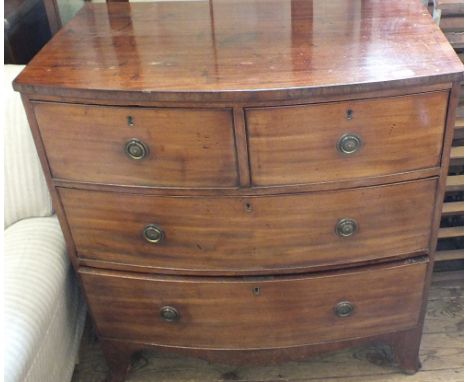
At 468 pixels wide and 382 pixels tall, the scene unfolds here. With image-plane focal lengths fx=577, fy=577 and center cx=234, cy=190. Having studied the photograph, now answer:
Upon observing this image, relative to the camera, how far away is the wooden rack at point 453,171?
1323mm

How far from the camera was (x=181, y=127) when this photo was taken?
1015mm

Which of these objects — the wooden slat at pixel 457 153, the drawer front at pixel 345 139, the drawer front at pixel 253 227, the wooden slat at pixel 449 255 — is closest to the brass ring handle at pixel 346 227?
the drawer front at pixel 253 227

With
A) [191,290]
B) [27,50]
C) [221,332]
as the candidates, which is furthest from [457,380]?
[27,50]

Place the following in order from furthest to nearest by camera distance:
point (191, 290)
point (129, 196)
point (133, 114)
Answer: point (191, 290)
point (129, 196)
point (133, 114)

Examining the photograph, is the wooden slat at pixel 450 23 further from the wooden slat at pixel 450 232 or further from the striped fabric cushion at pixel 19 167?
the striped fabric cushion at pixel 19 167

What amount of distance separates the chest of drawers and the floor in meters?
0.17

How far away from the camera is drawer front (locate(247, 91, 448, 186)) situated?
3.26ft

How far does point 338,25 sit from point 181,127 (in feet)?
1.32

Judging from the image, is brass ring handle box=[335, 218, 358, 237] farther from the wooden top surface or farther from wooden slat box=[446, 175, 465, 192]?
wooden slat box=[446, 175, 465, 192]

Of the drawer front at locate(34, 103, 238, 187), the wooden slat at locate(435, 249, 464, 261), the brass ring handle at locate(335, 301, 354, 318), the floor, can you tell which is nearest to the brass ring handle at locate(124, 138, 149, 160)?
the drawer front at locate(34, 103, 238, 187)

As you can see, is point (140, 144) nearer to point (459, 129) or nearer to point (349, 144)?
point (349, 144)

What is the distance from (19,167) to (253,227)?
55 centimetres

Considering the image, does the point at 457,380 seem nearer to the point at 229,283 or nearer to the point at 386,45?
the point at 229,283

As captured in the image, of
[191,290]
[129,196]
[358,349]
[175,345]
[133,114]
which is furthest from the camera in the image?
[358,349]
